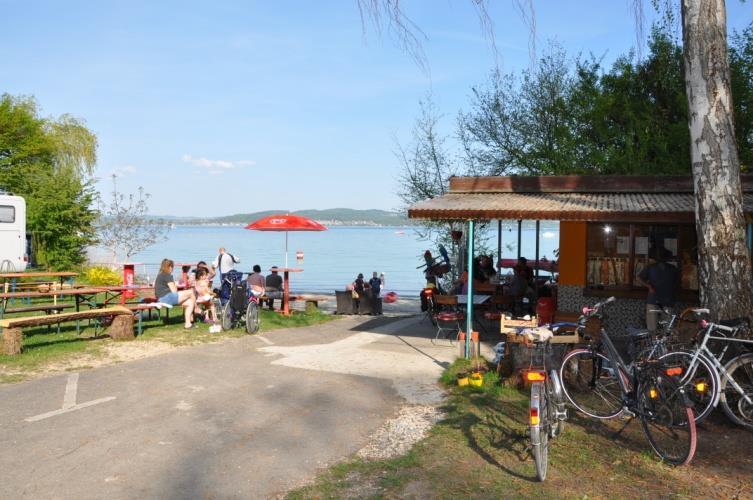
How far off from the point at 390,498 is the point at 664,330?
3.52 metres

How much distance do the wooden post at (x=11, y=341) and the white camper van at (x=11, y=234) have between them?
11.7 meters

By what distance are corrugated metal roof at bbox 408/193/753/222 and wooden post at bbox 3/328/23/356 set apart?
602 cm

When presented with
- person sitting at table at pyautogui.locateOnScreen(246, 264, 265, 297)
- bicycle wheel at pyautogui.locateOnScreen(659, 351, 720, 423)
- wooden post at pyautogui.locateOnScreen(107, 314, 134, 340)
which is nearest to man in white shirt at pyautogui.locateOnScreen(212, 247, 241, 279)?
person sitting at table at pyautogui.locateOnScreen(246, 264, 265, 297)

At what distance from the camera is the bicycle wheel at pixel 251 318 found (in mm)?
11930

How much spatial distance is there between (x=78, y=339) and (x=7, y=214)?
11.2 meters

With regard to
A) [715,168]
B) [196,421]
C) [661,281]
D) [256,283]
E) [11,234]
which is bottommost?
[196,421]

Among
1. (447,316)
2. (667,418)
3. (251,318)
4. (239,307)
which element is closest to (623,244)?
(447,316)

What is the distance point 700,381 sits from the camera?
6020mm

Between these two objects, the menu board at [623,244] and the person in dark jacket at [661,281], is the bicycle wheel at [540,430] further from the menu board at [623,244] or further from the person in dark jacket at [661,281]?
the menu board at [623,244]

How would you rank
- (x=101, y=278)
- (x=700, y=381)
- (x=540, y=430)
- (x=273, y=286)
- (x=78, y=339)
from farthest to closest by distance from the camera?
(x=101, y=278)
(x=273, y=286)
(x=78, y=339)
(x=700, y=381)
(x=540, y=430)

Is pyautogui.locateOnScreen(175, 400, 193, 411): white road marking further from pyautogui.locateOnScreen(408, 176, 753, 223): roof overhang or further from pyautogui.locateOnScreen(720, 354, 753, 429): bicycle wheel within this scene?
pyautogui.locateOnScreen(720, 354, 753, 429): bicycle wheel

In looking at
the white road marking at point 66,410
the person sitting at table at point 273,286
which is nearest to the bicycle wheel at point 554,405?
the white road marking at point 66,410

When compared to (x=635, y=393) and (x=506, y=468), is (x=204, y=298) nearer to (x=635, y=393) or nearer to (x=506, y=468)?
(x=506, y=468)

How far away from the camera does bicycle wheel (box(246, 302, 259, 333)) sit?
11930mm
